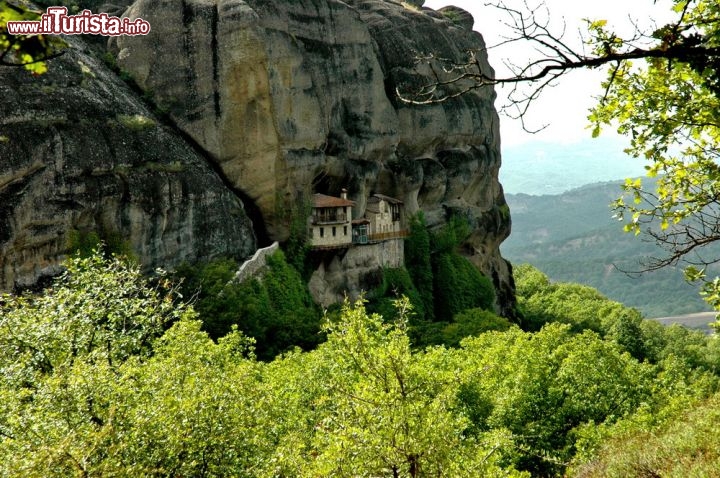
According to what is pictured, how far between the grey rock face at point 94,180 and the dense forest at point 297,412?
1310 centimetres

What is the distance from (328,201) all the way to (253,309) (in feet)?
42.4

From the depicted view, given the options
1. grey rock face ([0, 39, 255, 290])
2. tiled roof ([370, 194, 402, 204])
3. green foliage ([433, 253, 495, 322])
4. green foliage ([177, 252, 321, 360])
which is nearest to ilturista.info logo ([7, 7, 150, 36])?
grey rock face ([0, 39, 255, 290])

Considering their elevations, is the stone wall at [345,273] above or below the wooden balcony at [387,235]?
below

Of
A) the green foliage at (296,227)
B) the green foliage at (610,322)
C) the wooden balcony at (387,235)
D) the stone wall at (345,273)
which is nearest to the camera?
the green foliage at (296,227)

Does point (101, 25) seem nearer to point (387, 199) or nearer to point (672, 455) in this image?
point (387, 199)

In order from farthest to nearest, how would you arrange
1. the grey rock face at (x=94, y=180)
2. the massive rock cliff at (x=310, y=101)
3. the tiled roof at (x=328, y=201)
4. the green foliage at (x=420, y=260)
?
1. the green foliage at (x=420, y=260)
2. the tiled roof at (x=328, y=201)
3. the massive rock cliff at (x=310, y=101)
4. the grey rock face at (x=94, y=180)

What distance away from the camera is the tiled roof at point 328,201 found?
49781 mm

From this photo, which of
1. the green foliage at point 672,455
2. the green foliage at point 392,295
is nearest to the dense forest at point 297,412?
the green foliage at point 672,455

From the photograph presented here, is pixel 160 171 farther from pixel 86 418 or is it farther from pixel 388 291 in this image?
pixel 86 418

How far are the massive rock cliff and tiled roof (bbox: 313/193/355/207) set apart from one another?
2.72 feet

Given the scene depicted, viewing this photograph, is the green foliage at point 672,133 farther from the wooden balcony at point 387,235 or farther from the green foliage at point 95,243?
the wooden balcony at point 387,235

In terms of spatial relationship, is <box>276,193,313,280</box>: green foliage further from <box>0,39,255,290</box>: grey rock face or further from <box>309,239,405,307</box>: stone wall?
<box>0,39,255,290</box>: grey rock face

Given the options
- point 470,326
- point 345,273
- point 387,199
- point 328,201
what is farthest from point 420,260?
point 328,201

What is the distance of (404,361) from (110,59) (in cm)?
4100
